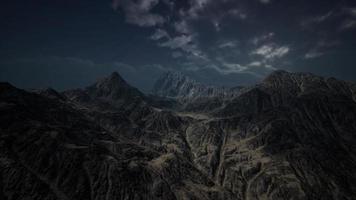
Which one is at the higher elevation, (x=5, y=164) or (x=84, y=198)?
(x=5, y=164)

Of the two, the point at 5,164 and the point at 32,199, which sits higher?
the point at 5,164

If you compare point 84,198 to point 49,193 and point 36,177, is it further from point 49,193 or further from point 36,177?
point 36,177

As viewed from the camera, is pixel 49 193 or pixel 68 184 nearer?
pixel 49 193

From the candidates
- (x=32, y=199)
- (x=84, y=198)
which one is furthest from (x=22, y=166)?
(x=84, y=198)

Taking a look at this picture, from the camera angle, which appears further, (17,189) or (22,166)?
(22,166)

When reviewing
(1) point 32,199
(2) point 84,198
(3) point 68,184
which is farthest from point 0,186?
(2) point 84,198

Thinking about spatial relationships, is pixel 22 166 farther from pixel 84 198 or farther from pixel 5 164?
pixel 84 198

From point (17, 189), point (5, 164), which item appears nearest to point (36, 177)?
point (17, 189)
